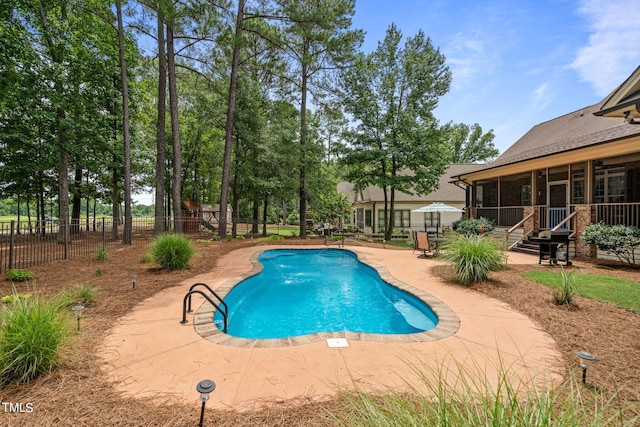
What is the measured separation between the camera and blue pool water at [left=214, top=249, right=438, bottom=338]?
5.45 meters

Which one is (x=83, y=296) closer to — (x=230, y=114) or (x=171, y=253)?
(x=171, y=253)

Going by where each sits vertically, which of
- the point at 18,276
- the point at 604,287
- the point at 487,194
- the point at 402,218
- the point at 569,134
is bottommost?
the point at 604,287

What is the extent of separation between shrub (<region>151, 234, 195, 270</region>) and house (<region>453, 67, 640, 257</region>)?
11461mm

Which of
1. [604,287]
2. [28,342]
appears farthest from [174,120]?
[604,287]

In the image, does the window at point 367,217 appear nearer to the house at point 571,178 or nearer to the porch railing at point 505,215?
the house at point 571,178

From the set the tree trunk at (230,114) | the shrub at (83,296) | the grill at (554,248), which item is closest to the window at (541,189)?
the grill at (554,248)

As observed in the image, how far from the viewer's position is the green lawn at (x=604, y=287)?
520 centimetres

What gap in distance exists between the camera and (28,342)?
2.83 meters

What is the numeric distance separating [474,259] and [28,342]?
7757 millimetres

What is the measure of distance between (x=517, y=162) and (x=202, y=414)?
1521cm

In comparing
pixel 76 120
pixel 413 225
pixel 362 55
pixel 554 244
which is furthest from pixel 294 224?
pixel 554 244

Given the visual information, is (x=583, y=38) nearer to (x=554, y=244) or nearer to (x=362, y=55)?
(x=554, y=244)

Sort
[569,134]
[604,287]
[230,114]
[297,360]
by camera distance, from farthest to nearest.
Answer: [230,114] < [569,134] < [604,287] < [297,360]

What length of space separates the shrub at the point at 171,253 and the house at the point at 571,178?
11461mm
